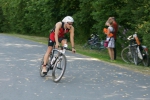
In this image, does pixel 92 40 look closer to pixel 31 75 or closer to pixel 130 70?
pixel 130 70

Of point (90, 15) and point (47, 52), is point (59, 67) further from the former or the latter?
point (90, 15)

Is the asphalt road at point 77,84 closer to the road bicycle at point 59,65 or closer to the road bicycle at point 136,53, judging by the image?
the road bicycle at point 59,65

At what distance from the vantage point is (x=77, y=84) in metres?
8.91

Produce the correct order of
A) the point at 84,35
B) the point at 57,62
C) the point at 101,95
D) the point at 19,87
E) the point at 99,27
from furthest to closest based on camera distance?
the point at 84,35
the point at 99,27
the point at 57,62
the point at 19,87
the point at 101,95

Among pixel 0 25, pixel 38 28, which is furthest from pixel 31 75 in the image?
pixel 0 25

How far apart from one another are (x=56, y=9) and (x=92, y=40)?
27.8 feet

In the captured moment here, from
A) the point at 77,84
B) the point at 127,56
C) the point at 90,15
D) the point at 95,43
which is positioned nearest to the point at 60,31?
the point at 77,84

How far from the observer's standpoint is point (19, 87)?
331 inches

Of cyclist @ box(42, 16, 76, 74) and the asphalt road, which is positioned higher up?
cyclist @ box(42, 16, 76, 74)

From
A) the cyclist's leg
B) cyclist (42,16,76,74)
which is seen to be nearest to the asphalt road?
the cyclist's leg

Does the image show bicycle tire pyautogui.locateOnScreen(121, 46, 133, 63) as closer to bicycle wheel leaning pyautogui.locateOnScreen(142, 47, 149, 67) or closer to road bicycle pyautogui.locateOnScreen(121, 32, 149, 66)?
road bicycle pyautogui.locateOnScreen(121, 32, 149, 66)

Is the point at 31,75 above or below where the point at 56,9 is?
below

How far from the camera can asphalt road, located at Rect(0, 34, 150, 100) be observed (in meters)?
7.59

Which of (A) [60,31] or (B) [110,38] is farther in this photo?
(B) [110,38]
